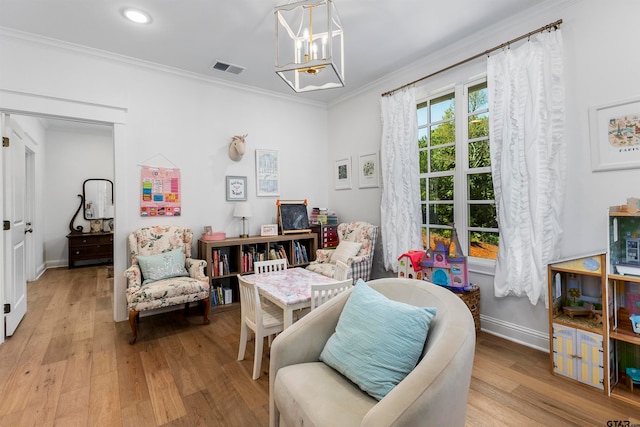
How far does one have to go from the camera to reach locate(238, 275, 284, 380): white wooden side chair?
219 centimetres

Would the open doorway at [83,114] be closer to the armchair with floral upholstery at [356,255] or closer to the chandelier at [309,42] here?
the chandelier at [309,42]

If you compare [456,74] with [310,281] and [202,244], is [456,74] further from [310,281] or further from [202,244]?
[202,244]

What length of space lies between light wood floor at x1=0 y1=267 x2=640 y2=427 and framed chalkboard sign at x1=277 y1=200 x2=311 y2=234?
1.58 meters

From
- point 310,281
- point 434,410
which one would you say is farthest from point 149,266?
point 434,410

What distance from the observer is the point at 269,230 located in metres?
4.16

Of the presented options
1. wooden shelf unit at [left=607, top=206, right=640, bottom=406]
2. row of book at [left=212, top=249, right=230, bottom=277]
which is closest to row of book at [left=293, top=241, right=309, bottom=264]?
row of book at [left=212, top=249, right=230, bottom=277]

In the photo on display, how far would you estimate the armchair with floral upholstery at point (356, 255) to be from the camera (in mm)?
3602

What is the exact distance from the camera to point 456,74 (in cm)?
318

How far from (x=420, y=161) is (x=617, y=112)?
5.65 ft

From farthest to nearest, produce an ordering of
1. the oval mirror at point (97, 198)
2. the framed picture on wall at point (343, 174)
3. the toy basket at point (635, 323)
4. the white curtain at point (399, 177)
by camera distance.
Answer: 1. the oval mirror at point (97, 198)
2. the framed picture on wall at point (343, 174)
3. the white curtain at point (399, 177)
4. the toy basket at point (635, 323)

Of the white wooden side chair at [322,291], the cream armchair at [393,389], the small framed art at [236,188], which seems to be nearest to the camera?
the cream armchair at [393,389]

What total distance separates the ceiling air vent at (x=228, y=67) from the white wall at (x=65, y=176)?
374cm

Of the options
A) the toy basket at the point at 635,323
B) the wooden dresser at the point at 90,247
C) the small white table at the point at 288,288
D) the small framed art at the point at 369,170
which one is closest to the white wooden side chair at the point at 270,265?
the small white table at the point at 288,288

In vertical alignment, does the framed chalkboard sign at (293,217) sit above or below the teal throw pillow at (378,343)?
above
